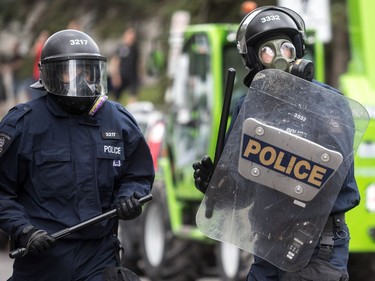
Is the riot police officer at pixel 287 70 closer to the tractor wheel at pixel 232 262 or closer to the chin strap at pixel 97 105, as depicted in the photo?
the chin strap at pixel 97 105

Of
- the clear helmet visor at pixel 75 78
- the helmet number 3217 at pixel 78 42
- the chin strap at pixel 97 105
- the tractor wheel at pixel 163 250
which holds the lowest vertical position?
the tractor wheel at pixel 163 250

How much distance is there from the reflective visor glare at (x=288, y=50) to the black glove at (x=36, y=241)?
1.42 m

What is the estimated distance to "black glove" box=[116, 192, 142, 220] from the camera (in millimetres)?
6027

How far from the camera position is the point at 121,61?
22453mm

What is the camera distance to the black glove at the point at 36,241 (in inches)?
231

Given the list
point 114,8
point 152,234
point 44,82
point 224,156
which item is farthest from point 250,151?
point 114,8

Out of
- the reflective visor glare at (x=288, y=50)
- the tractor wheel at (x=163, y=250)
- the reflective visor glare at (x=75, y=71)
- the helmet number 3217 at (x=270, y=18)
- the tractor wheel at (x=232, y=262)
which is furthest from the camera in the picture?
the tractor wheel at (x=163, y=250)

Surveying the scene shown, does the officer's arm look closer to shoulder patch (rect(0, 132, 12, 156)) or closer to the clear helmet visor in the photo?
shoulder patch (rect(0, 132, 12, 156))

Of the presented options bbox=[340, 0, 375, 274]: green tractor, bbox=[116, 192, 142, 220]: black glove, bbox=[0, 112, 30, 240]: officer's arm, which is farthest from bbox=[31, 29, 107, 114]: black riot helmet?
bbox=[340, 0, 375, 274]: green tractor

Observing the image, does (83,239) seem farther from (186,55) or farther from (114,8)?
(114,8)

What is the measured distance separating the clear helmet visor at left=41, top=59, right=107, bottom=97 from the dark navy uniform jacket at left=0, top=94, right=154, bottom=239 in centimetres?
11

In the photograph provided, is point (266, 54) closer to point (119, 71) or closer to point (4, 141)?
point (4, 141)

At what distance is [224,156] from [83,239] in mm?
836

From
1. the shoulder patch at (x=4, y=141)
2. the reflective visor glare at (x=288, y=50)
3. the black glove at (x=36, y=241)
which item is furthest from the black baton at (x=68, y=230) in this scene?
the reflective visor glare at (x=288, y=50)
